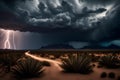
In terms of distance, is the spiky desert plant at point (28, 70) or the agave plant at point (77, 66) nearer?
the spiky desert plant at point (28, 70)

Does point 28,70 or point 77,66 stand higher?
point 77,66

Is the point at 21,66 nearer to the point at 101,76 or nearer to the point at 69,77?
the point at 69,77

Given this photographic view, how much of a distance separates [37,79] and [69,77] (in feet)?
5.59

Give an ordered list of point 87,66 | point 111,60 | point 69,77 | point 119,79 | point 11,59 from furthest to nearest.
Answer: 1. point 11,59
2. point 111,60
3. point 87,66
4. point 69,77
5. point 119,79

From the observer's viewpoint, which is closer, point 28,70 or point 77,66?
point 28,70

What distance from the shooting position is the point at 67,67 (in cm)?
1191

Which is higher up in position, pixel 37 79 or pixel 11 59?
pixel 11 59

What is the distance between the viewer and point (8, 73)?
38.7ft

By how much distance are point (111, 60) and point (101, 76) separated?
4.31 metres

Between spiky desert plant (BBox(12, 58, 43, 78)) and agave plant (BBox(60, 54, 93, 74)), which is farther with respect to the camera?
agave plant (BBox(60, 54, 93, 74))

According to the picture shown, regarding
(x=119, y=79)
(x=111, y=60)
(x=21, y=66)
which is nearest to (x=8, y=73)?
(x=21, y=66)

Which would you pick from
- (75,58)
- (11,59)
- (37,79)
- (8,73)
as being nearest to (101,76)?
(75,58)

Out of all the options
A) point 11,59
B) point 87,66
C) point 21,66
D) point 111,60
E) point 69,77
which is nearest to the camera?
point 69,77

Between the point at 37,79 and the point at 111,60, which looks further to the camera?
the point at 111,60
